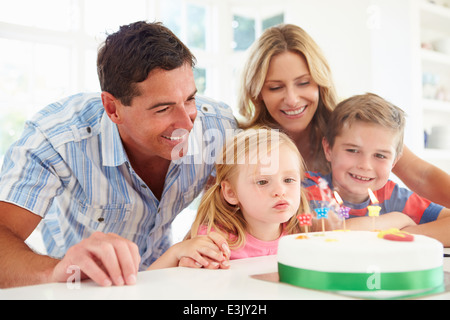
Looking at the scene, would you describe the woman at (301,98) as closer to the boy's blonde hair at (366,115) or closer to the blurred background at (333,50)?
the boy's blonde hair at (366,115)

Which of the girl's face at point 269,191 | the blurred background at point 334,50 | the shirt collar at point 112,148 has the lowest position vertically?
the girl's face at point 269,191

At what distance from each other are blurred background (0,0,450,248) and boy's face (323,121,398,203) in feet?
5.17

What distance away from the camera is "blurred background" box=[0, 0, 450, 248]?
303 centimetres

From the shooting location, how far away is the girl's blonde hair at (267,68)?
57.4 inches

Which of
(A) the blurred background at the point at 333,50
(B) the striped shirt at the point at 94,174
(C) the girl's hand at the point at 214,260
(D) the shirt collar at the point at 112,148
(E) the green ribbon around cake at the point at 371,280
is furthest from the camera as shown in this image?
(A) the blurred background at the point at 333,50

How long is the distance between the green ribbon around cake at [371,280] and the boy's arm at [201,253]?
26cm

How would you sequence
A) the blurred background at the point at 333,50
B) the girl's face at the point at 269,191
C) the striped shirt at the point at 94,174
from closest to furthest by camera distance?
the girl's face at the point at 269,191 → the striped shirt at the point at 94,174 → the blurred background at the point at 333,50

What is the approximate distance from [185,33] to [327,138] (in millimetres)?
2848

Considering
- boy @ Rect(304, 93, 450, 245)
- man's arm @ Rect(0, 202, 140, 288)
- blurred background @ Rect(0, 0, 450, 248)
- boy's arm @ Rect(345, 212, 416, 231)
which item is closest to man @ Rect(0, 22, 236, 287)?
man's arm @ Rect(0, 202, 140, 288)

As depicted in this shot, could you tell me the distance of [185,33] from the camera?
3.96m

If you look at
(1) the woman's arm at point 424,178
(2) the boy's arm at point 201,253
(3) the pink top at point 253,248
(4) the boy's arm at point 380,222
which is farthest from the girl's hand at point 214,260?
(1) the woman's arm at point 424,178

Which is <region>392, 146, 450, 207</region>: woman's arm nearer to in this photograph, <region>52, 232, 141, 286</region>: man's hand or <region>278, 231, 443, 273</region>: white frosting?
<region>278, 231, 443, 273</region>: white frosting
